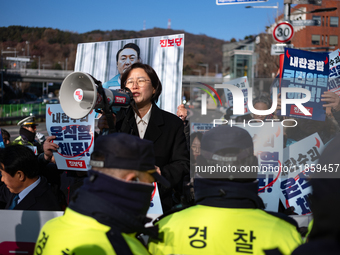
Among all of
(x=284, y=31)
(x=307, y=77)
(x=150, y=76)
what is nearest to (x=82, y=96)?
(x=150, y=76)

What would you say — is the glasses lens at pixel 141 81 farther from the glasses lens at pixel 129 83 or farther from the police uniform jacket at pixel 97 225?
the police uniform jacket at pixel 97 225

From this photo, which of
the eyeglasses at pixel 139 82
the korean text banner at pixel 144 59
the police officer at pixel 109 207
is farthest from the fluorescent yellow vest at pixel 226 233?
the korean text banner at pixel 144 59

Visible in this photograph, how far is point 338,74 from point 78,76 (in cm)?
252

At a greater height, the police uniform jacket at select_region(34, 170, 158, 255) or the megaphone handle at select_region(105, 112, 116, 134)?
the megaphone handle at select_region(105, 112, 116, 134)

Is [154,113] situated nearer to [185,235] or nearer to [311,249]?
[185,235]

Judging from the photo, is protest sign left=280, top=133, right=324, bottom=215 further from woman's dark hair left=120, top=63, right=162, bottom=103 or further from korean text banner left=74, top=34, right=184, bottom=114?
korean text banner left=74, top=34, right=184, bottom=114

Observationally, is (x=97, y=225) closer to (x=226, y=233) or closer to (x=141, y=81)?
(x=226, y=233)

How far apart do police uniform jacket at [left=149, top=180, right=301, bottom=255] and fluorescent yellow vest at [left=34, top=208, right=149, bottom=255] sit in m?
0.26

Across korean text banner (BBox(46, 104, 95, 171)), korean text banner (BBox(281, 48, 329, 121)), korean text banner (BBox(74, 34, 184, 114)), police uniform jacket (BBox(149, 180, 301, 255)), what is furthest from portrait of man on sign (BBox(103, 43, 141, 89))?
police uniform jacket (BBox(149, 180, 301, 255))

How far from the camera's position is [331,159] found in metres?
1.05

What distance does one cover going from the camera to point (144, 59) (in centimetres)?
396

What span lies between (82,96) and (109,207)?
0.93m

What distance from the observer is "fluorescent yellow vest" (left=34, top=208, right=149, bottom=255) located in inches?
49.1

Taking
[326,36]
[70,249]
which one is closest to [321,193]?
[70,249]
